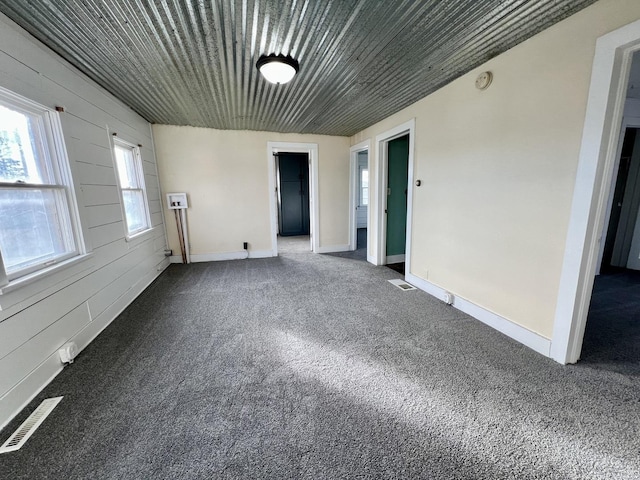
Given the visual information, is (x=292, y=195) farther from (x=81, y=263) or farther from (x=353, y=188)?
(x=81, y=263)

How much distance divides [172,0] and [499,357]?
3319 millimetres

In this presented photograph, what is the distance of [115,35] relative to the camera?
6.05 ft

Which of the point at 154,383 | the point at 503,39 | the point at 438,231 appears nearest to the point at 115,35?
the point at 154,383

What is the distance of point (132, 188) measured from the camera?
3387 millimetres

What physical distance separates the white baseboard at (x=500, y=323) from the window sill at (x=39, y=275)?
357 centimetres

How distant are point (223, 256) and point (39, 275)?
320cm

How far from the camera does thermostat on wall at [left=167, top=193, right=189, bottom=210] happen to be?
4.40 meters

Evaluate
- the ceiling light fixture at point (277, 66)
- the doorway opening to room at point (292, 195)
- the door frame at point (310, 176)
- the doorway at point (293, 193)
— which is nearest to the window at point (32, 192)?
the ceiling light fixture at point (277, 66)

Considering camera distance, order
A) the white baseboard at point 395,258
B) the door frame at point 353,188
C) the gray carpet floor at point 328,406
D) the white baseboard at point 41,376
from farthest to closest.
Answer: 1. the door frame at point 353,188
2. the white baseboard at point 395,258
3. the white baseboard at point 41,376
4. the gray carpet floor at point 328,406

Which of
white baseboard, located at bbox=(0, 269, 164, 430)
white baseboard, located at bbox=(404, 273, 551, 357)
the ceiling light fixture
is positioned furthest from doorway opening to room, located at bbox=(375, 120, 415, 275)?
white baseboard, located at bbox=(0, 269, 164, 430)

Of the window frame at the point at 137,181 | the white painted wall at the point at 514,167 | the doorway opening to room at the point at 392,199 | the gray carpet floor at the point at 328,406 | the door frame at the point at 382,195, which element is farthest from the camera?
the doorway opening to room at the point at 392,199

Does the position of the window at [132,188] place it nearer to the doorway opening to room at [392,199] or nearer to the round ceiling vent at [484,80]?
the doorway opening to room at [392,199]

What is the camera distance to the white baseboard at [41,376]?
1447 millimetres

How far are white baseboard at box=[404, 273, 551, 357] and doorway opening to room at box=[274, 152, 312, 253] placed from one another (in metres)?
4.63
